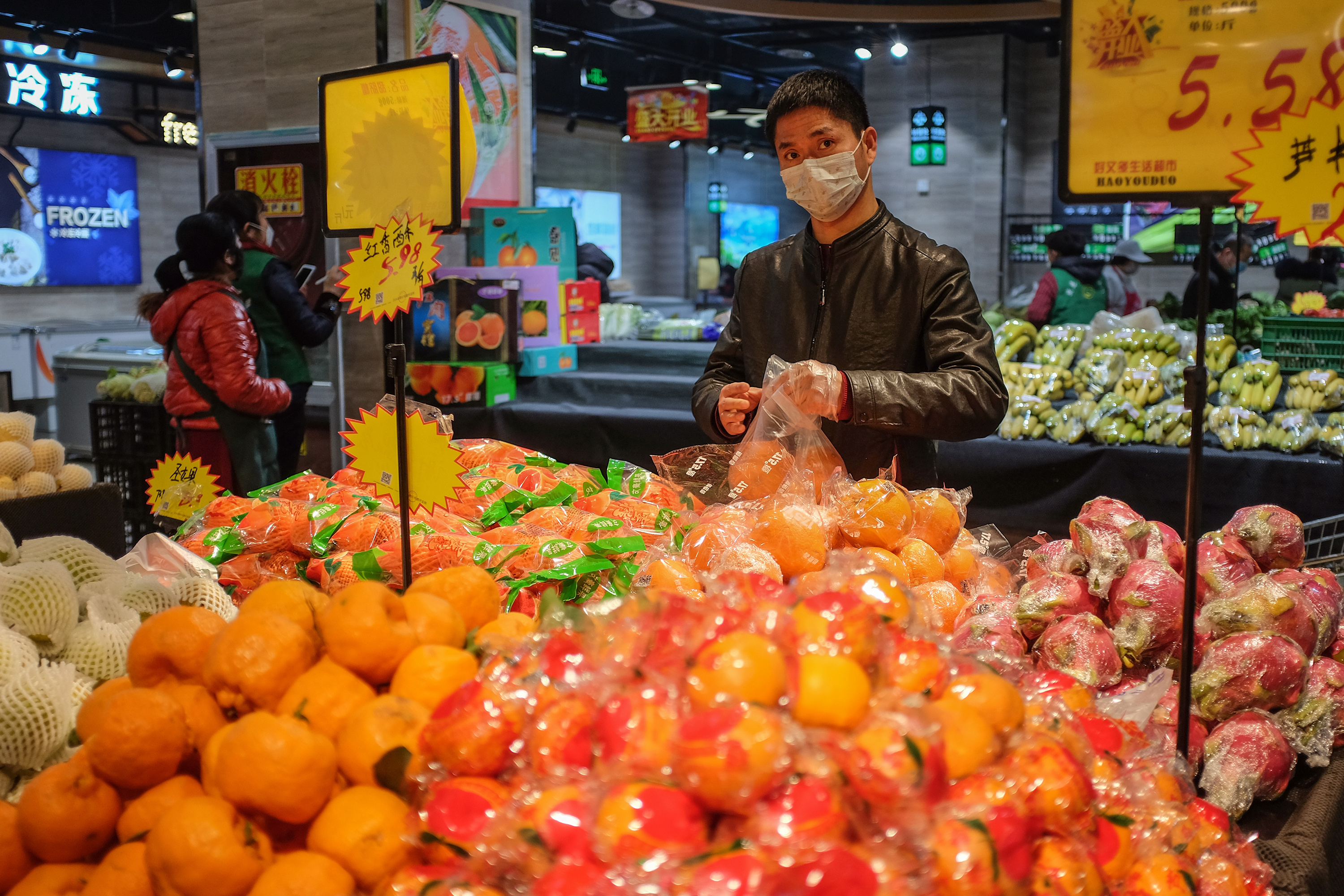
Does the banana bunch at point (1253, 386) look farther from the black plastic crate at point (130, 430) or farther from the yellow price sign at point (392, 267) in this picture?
the black plastic crate at point (130, 430)

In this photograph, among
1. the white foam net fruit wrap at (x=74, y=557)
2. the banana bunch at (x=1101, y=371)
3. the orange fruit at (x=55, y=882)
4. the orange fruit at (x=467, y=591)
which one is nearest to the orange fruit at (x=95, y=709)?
the orange fruit at (x=55, y=882)

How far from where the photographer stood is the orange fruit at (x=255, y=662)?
3.73 feet

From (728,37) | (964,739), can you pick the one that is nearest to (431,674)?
(964,739)

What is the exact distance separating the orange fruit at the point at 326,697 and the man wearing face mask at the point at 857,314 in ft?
3.85

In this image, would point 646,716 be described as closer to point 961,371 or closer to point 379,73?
point 379,73

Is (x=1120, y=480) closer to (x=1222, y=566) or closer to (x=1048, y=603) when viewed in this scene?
(x=1222, y=566)

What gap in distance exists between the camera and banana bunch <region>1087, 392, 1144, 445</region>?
176 inches

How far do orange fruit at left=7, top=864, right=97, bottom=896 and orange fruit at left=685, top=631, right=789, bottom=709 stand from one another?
2.25 feet

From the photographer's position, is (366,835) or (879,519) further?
(879,519)

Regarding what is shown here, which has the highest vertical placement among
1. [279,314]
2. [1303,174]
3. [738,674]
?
[1303,174]

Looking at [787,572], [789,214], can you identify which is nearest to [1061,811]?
[787,572]

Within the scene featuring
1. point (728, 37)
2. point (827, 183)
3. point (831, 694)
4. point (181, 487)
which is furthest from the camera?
point (728, 37)

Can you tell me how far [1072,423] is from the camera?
4621 millimetres

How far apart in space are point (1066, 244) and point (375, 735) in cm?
621
